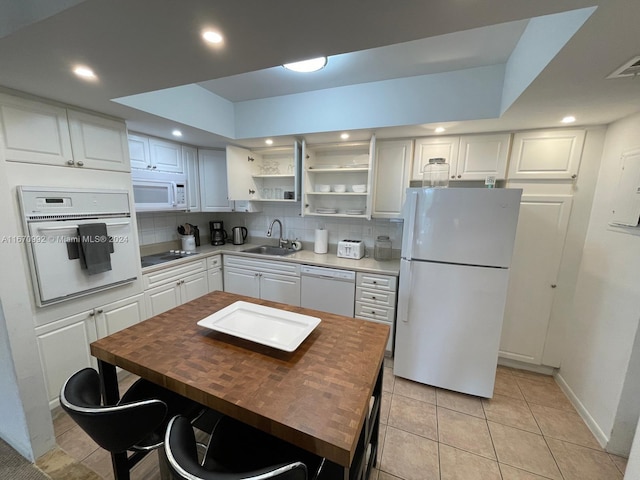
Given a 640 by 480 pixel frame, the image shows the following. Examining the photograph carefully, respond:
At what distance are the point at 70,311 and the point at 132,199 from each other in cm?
94

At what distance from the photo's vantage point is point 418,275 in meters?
2.02

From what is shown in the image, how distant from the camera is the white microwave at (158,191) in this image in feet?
7.85

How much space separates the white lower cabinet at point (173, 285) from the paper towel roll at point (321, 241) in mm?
1349

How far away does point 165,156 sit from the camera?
271 centimetres

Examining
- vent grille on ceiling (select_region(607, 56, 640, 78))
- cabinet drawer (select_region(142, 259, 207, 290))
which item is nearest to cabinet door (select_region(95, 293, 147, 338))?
cabinet drawer (select_region(142, 259, 207, 290))

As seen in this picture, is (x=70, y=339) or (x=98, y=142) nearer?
(x=70, y=339)

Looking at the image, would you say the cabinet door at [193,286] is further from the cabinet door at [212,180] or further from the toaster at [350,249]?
the toaster at [350,249]

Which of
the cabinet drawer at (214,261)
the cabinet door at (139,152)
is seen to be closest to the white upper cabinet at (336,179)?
the cabinet drawer at (214,261)

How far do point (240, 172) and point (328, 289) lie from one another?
5.64 feet

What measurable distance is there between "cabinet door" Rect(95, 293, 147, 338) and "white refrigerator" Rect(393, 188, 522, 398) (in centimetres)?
228

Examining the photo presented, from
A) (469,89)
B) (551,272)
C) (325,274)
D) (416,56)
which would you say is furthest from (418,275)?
(416,56)

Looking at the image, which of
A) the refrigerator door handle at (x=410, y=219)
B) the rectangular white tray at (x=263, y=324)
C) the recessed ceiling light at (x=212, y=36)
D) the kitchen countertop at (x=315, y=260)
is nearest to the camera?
the recessed ceiling light at (x=212, y=36)

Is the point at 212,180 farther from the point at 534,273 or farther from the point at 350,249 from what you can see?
the point at 534,273

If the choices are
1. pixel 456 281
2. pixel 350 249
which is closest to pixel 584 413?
pixel 456 281
